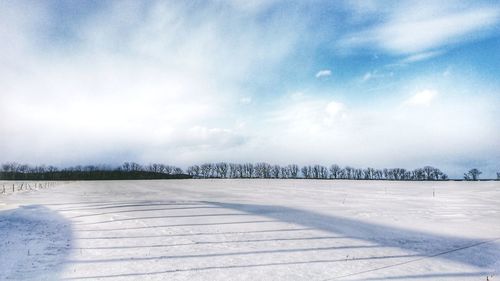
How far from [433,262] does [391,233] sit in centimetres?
341

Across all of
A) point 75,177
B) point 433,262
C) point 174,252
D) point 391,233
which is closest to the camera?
point 433,262

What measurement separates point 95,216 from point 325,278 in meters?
11.1

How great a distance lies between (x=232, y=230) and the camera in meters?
11.0

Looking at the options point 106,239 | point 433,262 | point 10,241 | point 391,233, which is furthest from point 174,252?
point 391,233

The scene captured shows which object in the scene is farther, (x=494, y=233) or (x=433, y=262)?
(x=494, y=233)

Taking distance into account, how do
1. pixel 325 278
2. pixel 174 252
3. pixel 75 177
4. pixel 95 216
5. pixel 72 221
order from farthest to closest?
pixel 75 177
pixel 95 216
pixel 72 221
pixel 174 252
pixel 325 278

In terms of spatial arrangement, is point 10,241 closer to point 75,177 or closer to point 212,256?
point 212,256

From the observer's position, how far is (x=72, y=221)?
13.1 m

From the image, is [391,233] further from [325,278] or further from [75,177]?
[75,177]

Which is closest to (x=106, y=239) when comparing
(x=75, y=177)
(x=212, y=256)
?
(x=212, y=256)

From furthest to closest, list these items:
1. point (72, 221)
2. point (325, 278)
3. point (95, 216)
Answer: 1. point (95, 216)
2. point (72, 221)
3. point (325, 278)

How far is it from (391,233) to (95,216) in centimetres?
1132

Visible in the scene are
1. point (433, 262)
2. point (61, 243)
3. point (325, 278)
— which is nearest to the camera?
point (325, 278)

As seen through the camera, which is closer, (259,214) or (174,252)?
(174,252)
